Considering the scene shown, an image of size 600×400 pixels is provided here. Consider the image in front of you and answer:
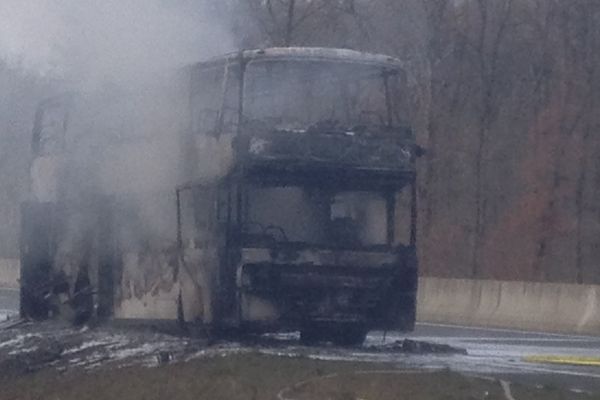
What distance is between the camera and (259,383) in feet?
57.1

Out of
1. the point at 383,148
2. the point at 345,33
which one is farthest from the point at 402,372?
the point at 345,33

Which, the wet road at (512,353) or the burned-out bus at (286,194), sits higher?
the burned-out bus at (286,194)

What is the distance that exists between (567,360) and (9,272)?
36.1 m

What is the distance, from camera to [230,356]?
20438 millimetres

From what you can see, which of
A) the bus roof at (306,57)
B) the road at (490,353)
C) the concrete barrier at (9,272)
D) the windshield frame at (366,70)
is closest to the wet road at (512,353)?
the road at (490,353)

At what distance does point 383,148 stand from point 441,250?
1286 inches

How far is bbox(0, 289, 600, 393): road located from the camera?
19609mm

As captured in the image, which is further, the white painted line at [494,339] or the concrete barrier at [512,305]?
the concrete barrier at [512,305]

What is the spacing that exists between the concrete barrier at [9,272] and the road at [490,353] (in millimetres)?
26596

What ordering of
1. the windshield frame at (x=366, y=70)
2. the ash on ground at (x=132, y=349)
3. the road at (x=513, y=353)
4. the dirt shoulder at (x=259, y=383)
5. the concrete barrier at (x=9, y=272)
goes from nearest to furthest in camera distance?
1. the dirt shoulder at (x=259, y=383)
2. the road at (x=513, y=353)
3. the ash on ground at (x=132, y=349)
4. the windshield frame at (x=366, y=70)
5. the concrete barrier at (x=9, y=272)

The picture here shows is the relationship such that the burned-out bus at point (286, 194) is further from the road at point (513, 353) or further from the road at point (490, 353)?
the road at point (513, 353)

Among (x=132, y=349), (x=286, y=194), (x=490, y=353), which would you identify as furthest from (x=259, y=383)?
(x=490, y=353)

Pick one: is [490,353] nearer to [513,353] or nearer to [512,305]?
[513,353]

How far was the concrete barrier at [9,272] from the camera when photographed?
5531 centimetres
